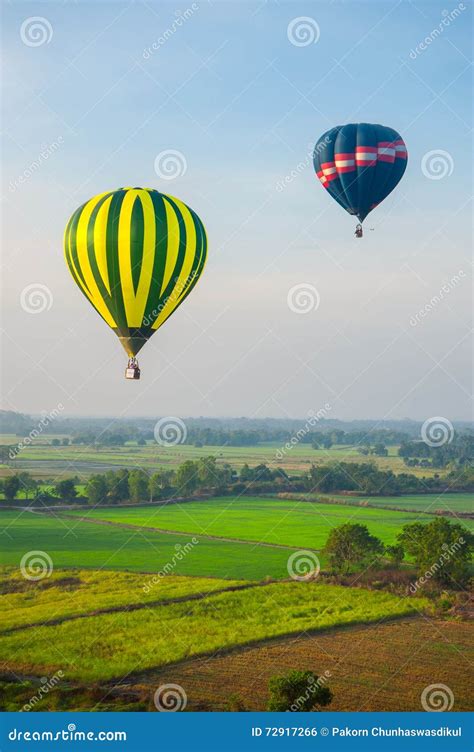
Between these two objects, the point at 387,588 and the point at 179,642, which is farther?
the point at 387,588

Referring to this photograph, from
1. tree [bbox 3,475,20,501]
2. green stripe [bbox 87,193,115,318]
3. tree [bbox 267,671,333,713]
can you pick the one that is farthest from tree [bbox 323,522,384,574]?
tree [bbox 3,475,20,501]

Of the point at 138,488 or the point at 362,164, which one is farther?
the point at 138,488

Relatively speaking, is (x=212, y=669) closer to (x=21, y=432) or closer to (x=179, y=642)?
(x=179, y=642)

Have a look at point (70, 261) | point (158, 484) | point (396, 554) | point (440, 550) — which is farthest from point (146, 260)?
point (158, 484)

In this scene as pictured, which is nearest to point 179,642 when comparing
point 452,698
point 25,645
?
point 25,645

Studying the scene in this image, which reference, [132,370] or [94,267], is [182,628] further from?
[94,267]
